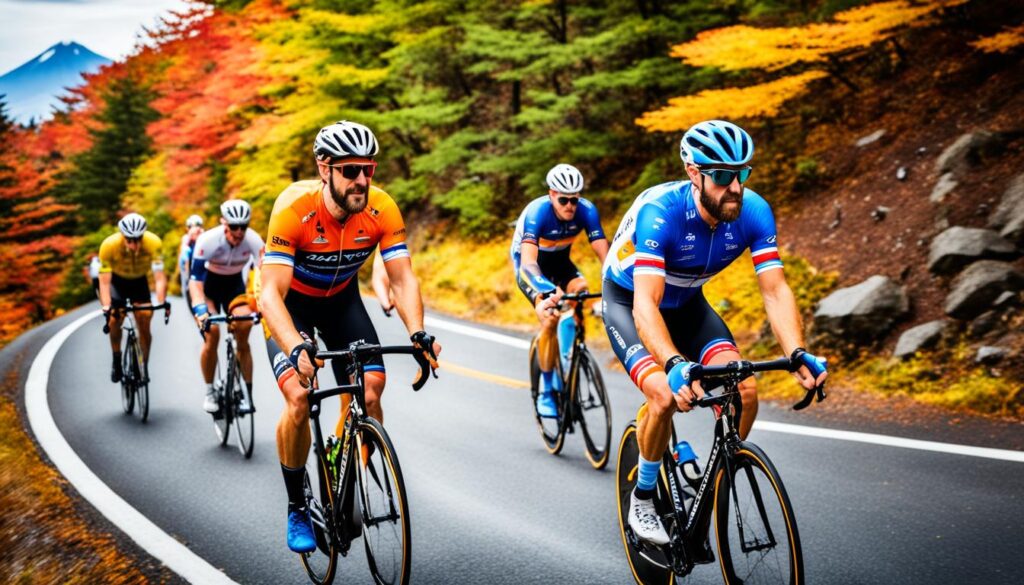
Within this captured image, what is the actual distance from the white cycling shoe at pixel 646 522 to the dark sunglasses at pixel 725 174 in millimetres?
1756

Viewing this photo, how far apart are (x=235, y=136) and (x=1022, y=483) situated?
68.2ft

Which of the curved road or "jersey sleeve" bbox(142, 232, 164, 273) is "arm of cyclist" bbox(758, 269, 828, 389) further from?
"jersey sleeve" bbox(142, 232, 164, 273)

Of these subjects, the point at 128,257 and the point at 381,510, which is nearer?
the point at 381,510

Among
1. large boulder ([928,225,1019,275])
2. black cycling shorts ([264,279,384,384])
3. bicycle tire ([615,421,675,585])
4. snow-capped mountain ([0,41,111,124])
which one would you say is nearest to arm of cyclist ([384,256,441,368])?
black cycling shorts ([264,279,384,384])

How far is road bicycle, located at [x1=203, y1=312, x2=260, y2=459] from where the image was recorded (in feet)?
24.9

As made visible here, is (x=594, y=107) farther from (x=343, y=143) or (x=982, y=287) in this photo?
(x=343, y=143)

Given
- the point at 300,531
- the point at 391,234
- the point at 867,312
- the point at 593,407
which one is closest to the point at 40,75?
the point at 391,234

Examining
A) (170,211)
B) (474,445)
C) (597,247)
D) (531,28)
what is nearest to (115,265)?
(474,445)

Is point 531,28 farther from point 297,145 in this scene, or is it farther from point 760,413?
point 760,413

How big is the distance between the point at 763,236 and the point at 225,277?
21.6 ft

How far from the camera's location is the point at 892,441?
21.6 ft

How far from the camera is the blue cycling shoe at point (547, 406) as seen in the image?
718 cm

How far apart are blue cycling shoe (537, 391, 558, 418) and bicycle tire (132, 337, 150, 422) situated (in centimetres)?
497

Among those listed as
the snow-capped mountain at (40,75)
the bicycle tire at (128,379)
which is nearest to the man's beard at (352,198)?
the snow-capped mountain at (40,75)
